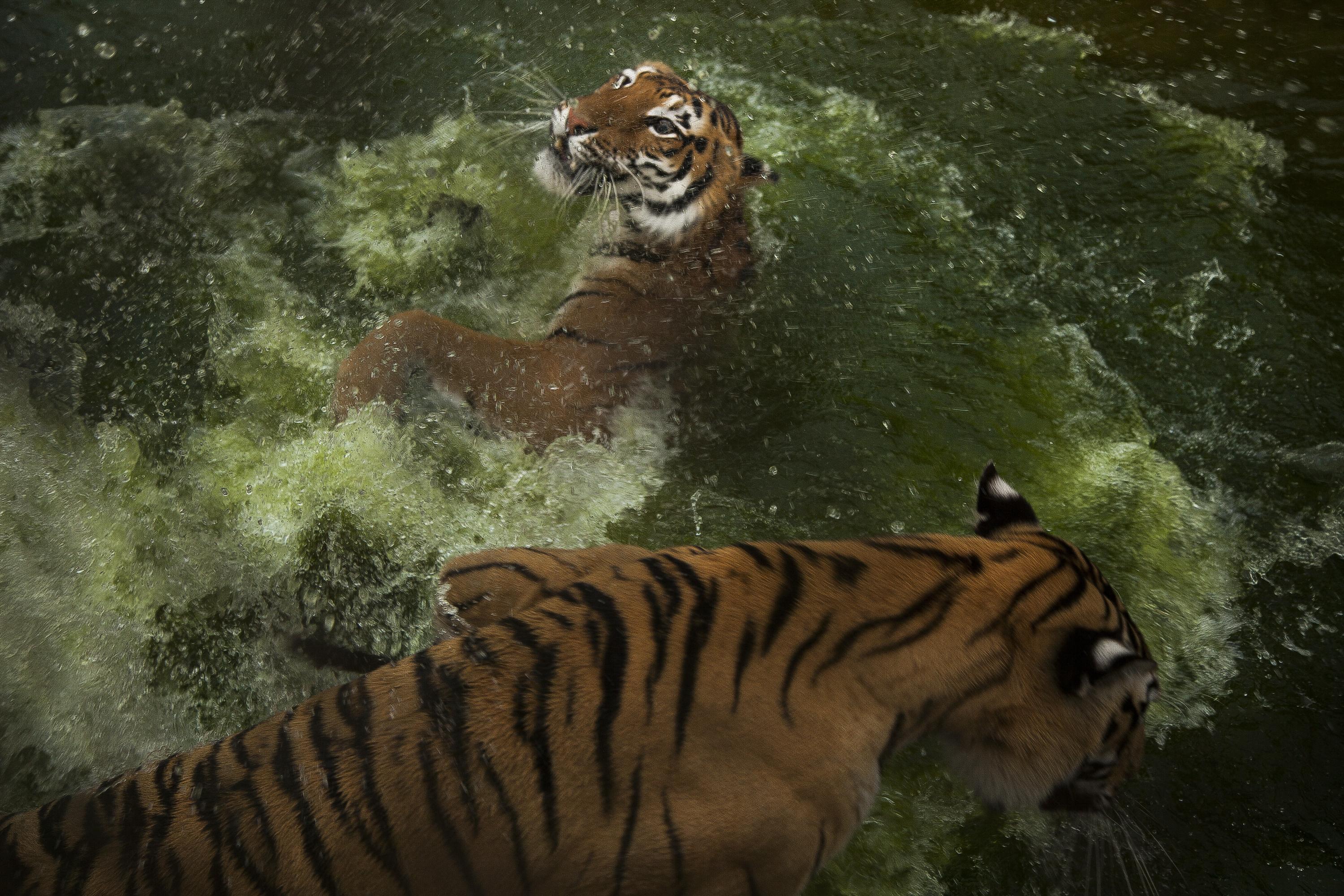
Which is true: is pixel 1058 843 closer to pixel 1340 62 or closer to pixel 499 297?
pixel 499 297

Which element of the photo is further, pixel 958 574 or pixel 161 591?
pixel 161 591

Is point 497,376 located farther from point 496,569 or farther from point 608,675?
point 608,675

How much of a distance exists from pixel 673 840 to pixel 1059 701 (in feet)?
1.73

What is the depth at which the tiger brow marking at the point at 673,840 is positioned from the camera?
3.84ft

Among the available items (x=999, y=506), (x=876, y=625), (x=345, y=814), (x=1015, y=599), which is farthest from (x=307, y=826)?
(x=999, y=506)

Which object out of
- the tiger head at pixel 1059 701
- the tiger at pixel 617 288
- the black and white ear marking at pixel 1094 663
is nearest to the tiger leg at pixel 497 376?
the tiger at pixel 617 288

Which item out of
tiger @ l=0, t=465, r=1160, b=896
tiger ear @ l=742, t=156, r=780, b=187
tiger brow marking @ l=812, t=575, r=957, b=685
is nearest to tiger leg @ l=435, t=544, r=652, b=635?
tiger @ l=0, t=465, r=1160, b=896

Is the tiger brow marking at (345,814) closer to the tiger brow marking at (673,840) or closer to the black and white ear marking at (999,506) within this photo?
the tiger brow marking at (673,840)

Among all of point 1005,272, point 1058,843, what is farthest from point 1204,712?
point 1005,272

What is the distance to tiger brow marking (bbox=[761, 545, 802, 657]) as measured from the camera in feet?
4.07

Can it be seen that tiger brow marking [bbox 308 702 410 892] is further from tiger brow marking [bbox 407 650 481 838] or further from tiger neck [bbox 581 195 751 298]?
tiger neck [bbox 581 195 751 298]

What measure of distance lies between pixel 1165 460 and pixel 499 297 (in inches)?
63.0

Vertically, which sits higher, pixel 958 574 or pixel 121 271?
pixel 958 574

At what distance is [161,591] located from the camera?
188cm
